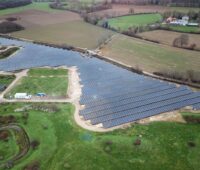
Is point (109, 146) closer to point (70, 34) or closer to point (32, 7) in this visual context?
point (70, 34)

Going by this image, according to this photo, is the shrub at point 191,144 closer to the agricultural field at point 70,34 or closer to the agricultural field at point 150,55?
the agricultural field at point 150,55

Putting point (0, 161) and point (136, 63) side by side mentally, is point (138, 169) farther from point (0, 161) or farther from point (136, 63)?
point (136, 63)

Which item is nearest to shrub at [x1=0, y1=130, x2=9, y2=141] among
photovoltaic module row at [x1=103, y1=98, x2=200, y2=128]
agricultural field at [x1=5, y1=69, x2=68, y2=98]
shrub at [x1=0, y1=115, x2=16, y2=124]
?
shrub at [x1=0, y1=115, x2=16, y2=124]

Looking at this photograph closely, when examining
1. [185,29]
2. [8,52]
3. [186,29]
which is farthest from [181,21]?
[8,52]

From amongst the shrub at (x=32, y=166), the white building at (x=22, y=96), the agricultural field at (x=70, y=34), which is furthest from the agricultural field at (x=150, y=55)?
the shrub at (x=32, y=166)

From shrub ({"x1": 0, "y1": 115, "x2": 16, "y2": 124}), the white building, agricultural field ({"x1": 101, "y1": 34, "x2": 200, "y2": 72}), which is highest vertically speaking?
agricultural field ({"x1": 101, "y1": 34, "x2": 200, "y2": 72})

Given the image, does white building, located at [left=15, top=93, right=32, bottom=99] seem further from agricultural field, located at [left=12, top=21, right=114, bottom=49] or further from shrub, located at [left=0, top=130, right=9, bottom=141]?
agricultural field, located at [left=12, top=21, right=114, bottom=49]
